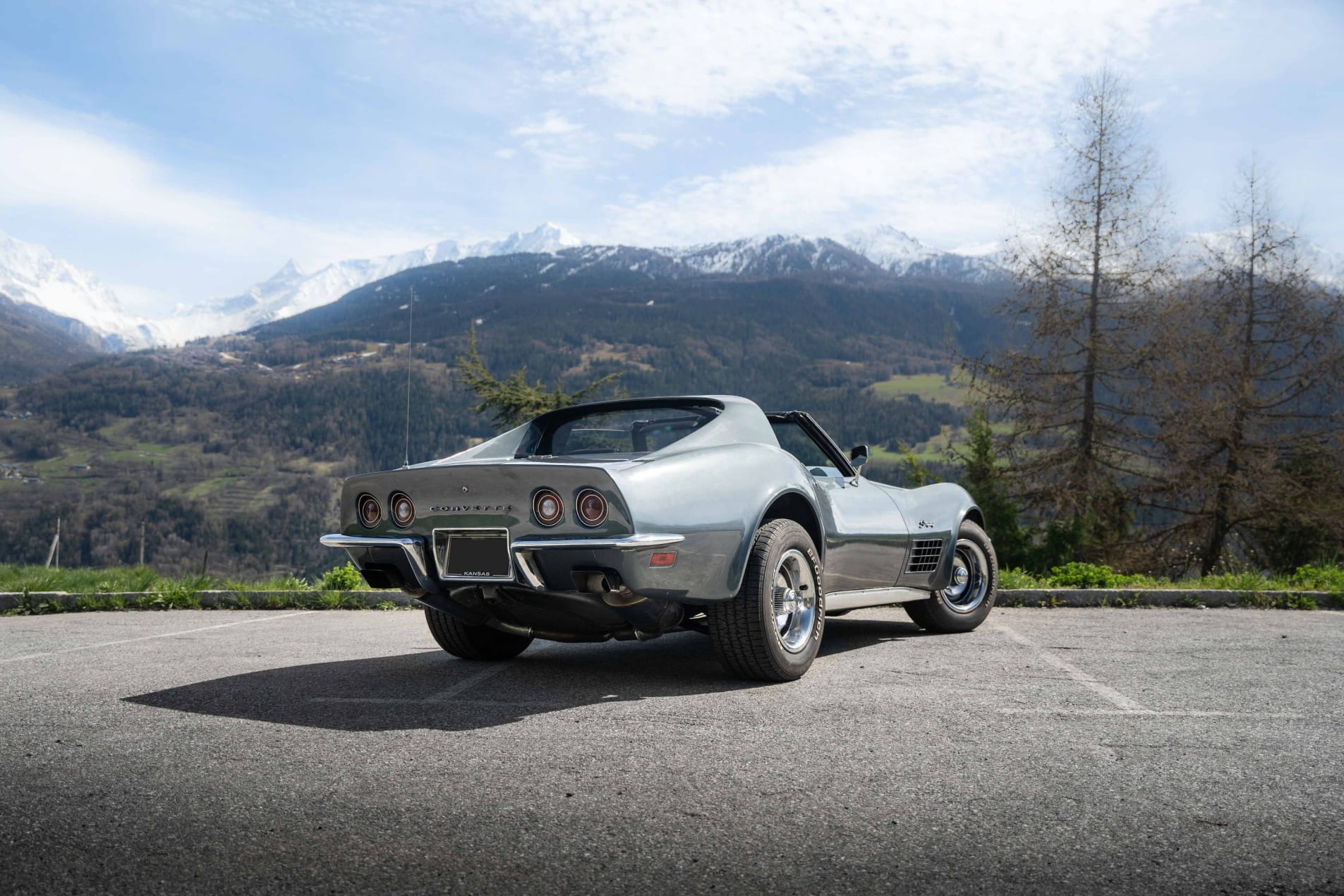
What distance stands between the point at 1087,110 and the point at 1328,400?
296 inches

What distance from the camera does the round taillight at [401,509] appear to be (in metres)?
4.66

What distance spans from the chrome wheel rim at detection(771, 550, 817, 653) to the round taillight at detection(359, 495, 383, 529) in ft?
6.27

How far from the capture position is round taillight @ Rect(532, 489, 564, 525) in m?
4.29

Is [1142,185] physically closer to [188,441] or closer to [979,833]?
[979,833]

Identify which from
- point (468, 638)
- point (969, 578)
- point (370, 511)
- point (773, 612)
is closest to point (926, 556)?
point (969, 578)

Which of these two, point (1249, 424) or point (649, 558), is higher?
point (1249, 424)

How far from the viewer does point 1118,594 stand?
8.66 meters

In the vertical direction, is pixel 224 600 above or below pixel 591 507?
below

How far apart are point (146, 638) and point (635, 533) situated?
453 cm

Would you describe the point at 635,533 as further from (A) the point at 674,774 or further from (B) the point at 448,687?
(B) the point at 448,687

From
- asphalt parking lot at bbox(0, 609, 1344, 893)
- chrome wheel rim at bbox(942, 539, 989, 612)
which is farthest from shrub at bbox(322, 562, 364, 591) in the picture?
chrome wheel rim at bbox(942, 539, 989, 612)

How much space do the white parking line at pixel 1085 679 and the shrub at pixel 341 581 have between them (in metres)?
6.12

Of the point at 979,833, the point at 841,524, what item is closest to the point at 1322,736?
the point at 979,833

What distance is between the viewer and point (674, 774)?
3.26 m
